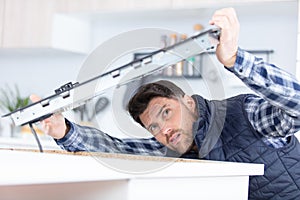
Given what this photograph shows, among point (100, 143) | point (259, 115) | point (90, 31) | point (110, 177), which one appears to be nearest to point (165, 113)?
point (100, 143)

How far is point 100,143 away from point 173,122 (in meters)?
0.17

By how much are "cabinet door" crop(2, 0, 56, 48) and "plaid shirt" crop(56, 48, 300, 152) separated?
1898mm

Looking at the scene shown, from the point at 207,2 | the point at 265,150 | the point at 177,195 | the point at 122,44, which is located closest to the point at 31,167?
the point at 177,195

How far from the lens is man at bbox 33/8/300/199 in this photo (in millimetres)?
1138

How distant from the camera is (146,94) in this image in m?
1.30

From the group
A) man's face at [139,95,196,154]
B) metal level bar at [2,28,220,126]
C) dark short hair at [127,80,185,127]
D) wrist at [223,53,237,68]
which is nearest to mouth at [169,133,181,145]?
man's face at [139,95,196,154]

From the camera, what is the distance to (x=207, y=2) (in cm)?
258

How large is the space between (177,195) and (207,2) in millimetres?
1940

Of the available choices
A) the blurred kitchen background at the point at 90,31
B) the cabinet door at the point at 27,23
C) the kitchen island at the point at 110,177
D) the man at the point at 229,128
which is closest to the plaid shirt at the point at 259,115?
the man at the point at 229,128

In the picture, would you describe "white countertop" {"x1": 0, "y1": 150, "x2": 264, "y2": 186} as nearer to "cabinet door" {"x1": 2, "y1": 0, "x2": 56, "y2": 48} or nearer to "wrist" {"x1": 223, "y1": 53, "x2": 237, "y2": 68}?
"wrist" {"x1": 223, "y1": 53, "x2": 237, "y2": 68}

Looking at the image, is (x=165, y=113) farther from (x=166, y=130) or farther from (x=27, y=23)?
(x=27, y=23)

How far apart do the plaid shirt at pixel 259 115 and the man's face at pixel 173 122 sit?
4cm

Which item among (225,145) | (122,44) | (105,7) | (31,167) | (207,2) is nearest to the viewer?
(31,167)

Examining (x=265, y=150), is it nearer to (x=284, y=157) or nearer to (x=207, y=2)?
(x=284, y=157)
